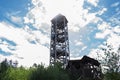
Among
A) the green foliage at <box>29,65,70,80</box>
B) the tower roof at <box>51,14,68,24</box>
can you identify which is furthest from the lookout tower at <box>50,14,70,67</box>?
the green foliage at <box>29,65,70,80</box>

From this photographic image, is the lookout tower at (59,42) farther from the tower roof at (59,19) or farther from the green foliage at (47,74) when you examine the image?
the green foliage at (47,74)

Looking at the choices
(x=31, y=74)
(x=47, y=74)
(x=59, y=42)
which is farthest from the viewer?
(x=59, y=42)

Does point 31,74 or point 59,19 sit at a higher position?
point 59,19

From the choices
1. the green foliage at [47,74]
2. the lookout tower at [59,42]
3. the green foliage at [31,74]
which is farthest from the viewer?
the lookout tower at [59,42]

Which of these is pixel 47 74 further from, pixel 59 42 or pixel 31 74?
pixel 59 42

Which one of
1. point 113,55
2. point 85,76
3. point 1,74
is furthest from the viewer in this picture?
point 113,55

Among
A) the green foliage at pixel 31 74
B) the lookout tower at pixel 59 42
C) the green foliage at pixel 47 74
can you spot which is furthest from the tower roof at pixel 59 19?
the green foliage at pixel 31 74

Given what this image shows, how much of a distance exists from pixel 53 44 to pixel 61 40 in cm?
240

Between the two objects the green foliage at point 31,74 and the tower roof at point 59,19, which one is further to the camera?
the tower roof at point 59,19

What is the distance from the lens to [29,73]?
122ft

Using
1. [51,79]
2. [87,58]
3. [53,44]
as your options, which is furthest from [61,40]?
[51,79]

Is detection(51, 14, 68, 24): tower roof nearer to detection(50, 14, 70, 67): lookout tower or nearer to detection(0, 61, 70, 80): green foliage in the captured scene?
detection(50, 14, 70, 67): lookout tower

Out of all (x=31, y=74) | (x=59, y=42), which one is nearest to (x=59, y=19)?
(x=59, y=42)

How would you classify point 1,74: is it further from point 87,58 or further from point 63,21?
point 63,21
